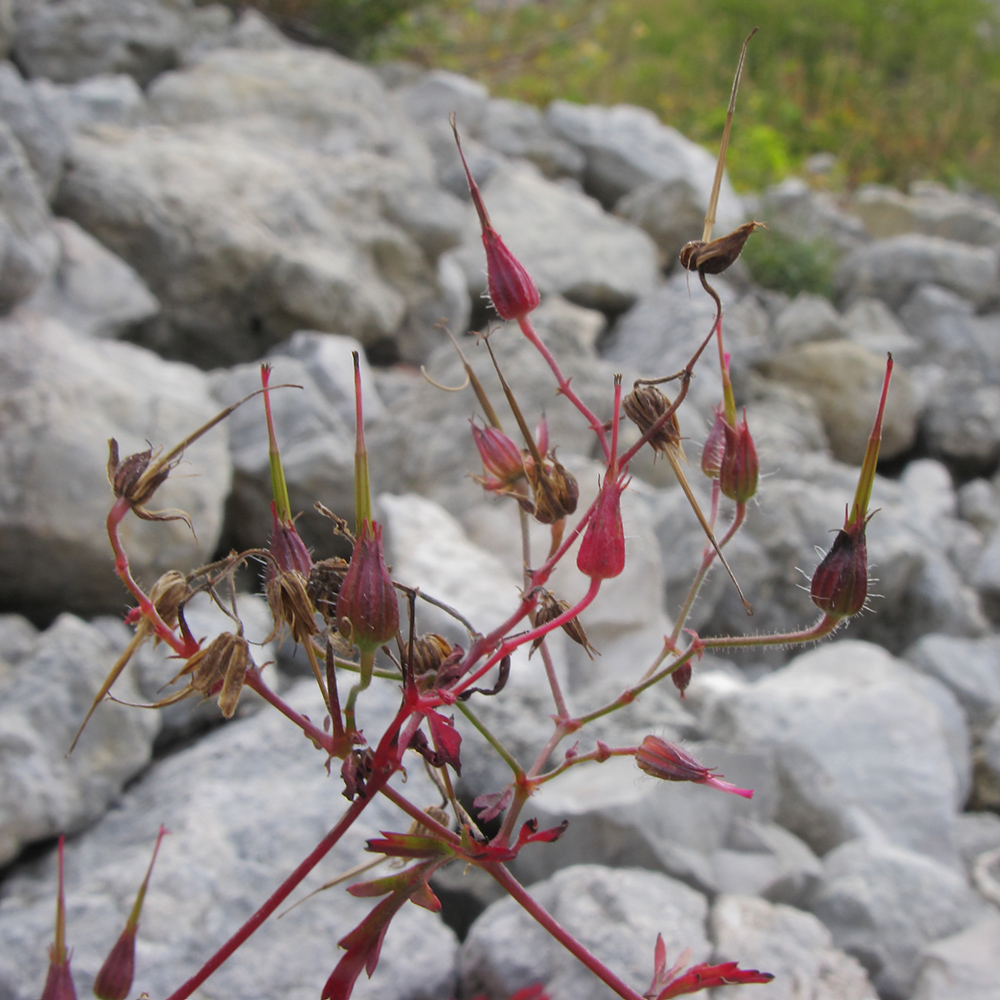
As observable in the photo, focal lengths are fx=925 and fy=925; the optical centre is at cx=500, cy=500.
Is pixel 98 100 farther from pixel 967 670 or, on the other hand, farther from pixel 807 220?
pixel 807 220

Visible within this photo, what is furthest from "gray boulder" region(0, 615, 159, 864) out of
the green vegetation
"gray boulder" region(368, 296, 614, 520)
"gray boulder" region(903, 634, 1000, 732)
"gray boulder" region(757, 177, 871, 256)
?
the green vegetation

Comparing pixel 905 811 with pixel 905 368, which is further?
pixel 905 368

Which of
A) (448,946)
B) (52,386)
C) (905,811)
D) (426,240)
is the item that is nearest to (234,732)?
(448,946)

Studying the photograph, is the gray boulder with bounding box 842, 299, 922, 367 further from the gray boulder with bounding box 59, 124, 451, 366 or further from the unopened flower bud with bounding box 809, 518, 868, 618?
the unopened flower bud with bounding box 809, 518, 868, 618

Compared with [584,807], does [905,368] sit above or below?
below

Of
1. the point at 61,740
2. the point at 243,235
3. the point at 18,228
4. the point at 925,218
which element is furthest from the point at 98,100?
the point at 925,218

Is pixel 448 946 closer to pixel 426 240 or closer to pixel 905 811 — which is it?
pixel 905 811
